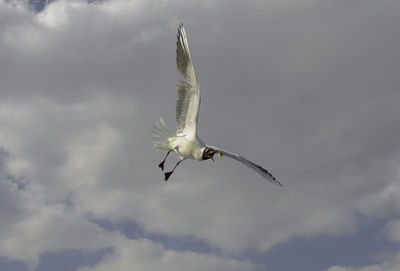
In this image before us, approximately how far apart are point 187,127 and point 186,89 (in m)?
2.01

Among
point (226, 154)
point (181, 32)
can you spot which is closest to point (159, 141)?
point (226, 154)

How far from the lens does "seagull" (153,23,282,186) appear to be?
24.4m

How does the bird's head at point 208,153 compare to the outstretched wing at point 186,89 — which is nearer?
the bird's head at point 208,153

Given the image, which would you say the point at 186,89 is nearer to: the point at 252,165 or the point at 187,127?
the point at 187,127

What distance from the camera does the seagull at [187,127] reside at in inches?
959

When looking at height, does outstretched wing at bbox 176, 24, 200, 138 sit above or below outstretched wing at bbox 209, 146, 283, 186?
above

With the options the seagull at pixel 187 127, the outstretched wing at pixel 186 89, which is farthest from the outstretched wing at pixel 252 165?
the outstretched wing at pixel 186 89

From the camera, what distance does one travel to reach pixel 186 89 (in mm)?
25000

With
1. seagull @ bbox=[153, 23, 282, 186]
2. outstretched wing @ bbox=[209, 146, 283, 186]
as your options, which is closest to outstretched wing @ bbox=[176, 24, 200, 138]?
seagull @ bbox=[153, 23, 282, 186]

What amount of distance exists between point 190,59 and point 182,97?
199 centimetres

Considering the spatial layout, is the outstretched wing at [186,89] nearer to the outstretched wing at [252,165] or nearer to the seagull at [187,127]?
the seagull at [187,127]

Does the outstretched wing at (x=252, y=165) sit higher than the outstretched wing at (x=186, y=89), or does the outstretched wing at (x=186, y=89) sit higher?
the outstretched wing at (x=186, y=89)

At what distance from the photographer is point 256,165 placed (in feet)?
81.9

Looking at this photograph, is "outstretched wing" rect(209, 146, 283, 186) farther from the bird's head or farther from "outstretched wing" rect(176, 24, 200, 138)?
"outstretched wing" rect(176, 24, 200, 138)
